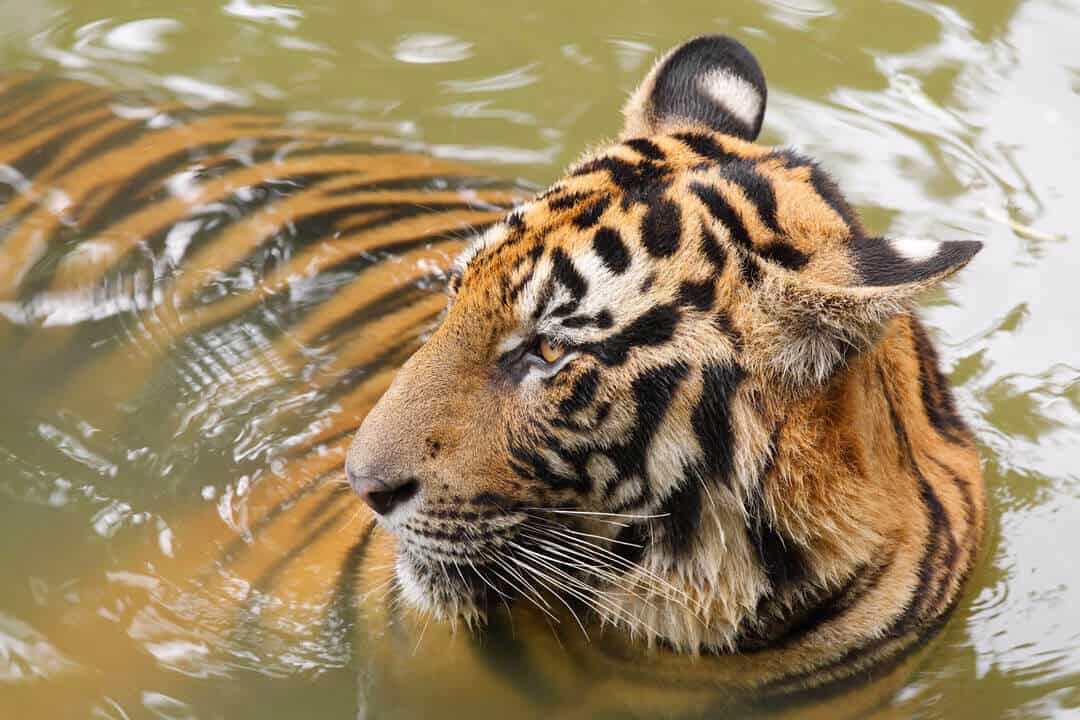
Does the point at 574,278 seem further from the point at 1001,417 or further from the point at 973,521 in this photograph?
the point at 1001,417

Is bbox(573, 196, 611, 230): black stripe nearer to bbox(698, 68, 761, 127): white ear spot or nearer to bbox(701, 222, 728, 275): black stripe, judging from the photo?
bbox(701, 222, 728, 275): black stripe

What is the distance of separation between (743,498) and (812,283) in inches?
18.0

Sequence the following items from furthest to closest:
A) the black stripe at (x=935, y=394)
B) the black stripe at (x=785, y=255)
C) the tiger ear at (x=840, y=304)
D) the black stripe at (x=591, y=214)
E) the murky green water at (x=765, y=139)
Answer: the murky green water at (x=765, y=139) → the black stripe at (x=935, y=394) → the black stripe at (x=591, y=214) → the black stripe at (x=785, y=255) → the tiger ear at (x=840, y=304)

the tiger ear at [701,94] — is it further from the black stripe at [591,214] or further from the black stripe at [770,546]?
the black stripe at [770,546]

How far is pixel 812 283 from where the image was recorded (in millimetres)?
2418

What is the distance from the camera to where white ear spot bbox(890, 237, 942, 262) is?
7.79ft

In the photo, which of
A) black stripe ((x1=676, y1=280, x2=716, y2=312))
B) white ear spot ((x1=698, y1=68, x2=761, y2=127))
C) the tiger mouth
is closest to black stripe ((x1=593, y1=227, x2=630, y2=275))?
black stripe ((x1=676, y1=280, x2=716, y2=312))

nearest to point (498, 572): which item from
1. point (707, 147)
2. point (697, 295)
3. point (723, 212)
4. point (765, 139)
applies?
point (697, 295)

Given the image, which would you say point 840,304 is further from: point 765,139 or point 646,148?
point 765,139

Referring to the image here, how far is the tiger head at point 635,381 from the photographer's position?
2537 millimetres

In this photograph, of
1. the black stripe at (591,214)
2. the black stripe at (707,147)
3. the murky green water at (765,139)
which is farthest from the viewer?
the murky green water at (765,139)

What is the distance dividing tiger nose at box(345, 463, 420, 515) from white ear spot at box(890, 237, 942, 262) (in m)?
1.00

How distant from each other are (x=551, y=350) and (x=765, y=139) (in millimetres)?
2502

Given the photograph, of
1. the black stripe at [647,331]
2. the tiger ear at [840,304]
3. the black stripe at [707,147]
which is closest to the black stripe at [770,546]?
the tiger ear at [840,304]
